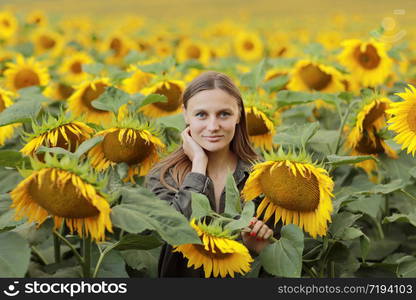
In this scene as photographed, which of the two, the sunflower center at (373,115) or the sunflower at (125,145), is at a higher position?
the sunflower center at (373,115)

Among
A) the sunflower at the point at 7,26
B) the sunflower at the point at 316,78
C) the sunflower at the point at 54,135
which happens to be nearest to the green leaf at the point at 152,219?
the sunflower at the point at 54,135

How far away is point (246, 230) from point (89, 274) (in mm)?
433

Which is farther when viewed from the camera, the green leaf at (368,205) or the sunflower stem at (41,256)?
the green leaf at (368,205)

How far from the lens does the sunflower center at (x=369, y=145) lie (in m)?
2.44

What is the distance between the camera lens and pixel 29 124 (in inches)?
104

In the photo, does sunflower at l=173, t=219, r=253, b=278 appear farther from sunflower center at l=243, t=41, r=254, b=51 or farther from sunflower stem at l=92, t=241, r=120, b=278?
sunflower center at l=243, t=41, r=254, b=51

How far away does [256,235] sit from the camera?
1799 millimetres

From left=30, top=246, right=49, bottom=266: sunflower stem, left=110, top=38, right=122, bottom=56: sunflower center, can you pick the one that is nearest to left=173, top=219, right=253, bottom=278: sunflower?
left=30, top=246, right=49, bottom=266: sunflower stem

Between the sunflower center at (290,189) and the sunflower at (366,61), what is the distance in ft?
5.42

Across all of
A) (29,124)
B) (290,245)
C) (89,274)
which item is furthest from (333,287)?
(29,124)

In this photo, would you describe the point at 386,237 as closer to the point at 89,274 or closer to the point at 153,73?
the point at 153,73

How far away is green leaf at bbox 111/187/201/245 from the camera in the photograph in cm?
157

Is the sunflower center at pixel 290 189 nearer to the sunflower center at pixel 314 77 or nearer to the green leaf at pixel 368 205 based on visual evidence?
the green leaf at pixel 368 205

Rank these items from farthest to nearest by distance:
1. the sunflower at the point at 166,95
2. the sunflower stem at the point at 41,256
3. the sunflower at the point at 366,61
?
the sunflower at the point at 366,61 → the sunflower at the point at 166,95 → the sunflower stem at the point at 41,256
